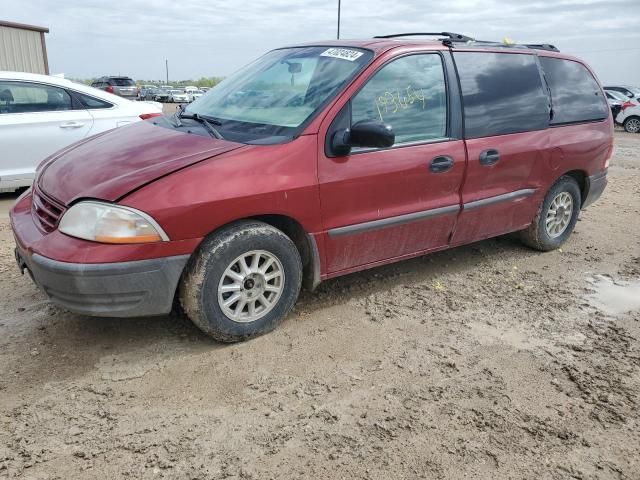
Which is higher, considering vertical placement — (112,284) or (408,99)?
(408,99)

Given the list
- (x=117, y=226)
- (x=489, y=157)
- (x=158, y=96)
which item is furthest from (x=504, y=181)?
(x=158, y=96)

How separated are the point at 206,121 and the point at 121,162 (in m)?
0.76

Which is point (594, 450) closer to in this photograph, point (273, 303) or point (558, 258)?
point (273, 303)

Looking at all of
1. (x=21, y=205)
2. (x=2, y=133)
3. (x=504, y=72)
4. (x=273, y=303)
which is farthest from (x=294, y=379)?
(x=2, y=133)

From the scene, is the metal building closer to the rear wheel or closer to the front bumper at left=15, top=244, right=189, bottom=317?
the front bumper at left=15, top=244, right=189, bottom=317

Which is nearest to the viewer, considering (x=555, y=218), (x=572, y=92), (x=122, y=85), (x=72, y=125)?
(x=572, y=92)

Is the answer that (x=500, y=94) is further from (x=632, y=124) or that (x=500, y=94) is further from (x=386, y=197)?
(x=632, y=124)

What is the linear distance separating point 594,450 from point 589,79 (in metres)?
3.88

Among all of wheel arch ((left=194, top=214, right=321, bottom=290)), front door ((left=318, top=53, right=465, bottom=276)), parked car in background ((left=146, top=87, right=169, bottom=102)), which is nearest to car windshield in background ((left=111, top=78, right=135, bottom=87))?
parked car in background ((left=146, top=87, right=169, bottom=102))

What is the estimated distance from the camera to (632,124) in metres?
20.4

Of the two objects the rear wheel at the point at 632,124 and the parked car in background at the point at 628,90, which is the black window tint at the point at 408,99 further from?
the parked car in background at the point at 628,90

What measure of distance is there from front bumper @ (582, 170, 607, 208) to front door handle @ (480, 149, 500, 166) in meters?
1.58

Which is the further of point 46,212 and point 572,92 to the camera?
point 572,92

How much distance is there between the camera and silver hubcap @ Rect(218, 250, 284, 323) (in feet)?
10.5
